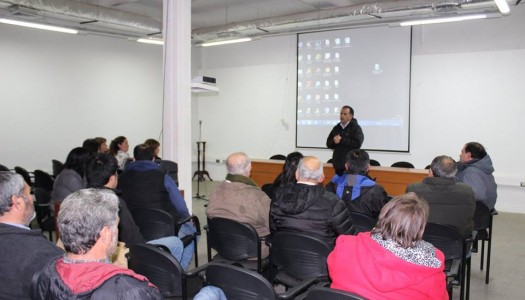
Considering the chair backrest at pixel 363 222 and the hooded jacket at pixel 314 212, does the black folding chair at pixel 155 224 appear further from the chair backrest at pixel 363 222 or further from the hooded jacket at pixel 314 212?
the chair backrest at pixel 363 222

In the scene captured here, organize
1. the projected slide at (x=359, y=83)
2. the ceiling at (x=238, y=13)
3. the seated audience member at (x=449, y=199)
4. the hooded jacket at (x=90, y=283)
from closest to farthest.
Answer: the hooded jacket at (x=90, y=283) → the seated audience member at (x=449, y=199) → the ceiling at (x=238, y=13) → the projected slide at (x=359, y=83)

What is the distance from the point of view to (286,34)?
9.34 metres

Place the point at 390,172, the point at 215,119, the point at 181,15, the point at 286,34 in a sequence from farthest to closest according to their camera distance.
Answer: the point at 215,119 → the point at 286,34 → the point at 390,172 → the point at 181,15

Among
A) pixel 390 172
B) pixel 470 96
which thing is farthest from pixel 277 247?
pixel 470 96

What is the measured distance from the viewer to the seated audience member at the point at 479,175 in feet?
14.0

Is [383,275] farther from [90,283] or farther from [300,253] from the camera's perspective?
[90,283]

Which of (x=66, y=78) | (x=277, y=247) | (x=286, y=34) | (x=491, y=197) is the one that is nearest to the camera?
(x=277, y=247)

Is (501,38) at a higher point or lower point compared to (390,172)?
higher

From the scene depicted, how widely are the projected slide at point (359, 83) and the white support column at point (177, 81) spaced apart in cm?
396

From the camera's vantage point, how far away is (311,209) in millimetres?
2895

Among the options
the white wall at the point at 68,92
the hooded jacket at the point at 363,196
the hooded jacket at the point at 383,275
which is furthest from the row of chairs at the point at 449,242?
the white wall at the point at 68,92

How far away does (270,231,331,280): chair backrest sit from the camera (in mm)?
2689

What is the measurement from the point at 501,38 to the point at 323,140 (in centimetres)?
364

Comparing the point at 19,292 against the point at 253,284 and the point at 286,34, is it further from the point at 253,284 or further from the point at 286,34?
the point at 286,34
